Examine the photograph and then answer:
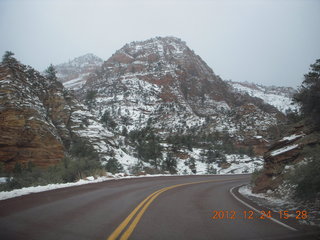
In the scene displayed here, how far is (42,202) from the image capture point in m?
7.13

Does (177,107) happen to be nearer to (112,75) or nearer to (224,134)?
(224,134)

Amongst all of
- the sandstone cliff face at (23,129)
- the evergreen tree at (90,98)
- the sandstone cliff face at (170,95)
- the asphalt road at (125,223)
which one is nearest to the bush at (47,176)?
the sandstone cliff face at (23,129)

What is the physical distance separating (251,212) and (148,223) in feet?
11.0

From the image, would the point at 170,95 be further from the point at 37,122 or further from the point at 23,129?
the point at 23,129

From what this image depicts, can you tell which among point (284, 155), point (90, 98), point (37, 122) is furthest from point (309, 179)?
point (90, 98)

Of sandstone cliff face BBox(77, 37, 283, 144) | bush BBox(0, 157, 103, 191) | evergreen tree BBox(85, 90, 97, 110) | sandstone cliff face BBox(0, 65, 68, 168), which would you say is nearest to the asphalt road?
bush BBox(0, 157, 103, 191)

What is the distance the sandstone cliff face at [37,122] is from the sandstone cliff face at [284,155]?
77.2 feet

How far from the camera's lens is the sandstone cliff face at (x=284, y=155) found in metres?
10.9

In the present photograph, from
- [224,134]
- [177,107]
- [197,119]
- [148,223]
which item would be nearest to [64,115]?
[148,223]

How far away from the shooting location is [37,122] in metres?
30.3

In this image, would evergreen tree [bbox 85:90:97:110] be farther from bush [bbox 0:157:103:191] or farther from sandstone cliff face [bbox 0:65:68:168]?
bush [bbox 0:157:103:191]

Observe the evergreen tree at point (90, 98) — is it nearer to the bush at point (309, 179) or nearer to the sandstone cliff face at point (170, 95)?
the sandstone cliff face at point (170, 95)

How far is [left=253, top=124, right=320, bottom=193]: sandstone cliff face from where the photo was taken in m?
10.9

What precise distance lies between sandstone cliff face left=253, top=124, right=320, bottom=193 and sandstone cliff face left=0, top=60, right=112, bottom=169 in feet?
77.2
